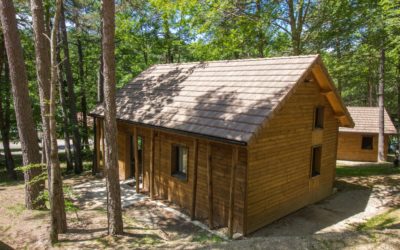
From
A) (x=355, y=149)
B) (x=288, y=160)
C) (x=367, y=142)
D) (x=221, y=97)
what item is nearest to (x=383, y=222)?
(x=288, y=160)

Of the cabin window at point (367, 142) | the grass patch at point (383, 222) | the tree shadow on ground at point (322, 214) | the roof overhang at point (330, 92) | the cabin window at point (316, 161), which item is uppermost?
the roof overhang at point (330, 92)

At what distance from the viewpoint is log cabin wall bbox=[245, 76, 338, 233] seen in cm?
909

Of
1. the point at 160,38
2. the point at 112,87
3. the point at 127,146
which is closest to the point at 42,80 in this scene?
the point at 112,87

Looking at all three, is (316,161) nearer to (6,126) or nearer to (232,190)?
(232,190)

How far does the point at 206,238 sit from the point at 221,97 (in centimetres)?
436

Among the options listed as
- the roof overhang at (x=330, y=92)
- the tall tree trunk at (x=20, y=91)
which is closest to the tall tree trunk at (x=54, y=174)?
the tall tree trunk at (x=20, y=91)

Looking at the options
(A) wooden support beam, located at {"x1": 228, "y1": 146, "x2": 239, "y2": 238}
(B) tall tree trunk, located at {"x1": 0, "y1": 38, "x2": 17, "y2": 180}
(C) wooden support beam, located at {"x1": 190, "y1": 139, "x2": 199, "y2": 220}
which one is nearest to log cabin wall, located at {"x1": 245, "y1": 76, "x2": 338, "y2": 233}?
(A) wooden support beam, located at {"x1": 228, "y1": 146, "x2": 239, "y2": 238}

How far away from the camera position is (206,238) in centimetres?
851

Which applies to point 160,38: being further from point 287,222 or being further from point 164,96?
point 287,222

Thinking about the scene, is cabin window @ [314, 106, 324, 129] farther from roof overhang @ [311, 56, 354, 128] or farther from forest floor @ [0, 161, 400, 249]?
forest floor @ [0, 161, 400, 249]

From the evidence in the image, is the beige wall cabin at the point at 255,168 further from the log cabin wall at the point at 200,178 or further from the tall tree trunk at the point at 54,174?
the tall tree trunk at the point at 54,174

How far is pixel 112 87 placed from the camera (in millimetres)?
7645

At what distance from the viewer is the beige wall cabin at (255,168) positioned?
887cm

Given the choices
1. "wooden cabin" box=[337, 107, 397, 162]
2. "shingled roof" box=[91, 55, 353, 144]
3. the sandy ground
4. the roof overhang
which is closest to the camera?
the sandy ground
